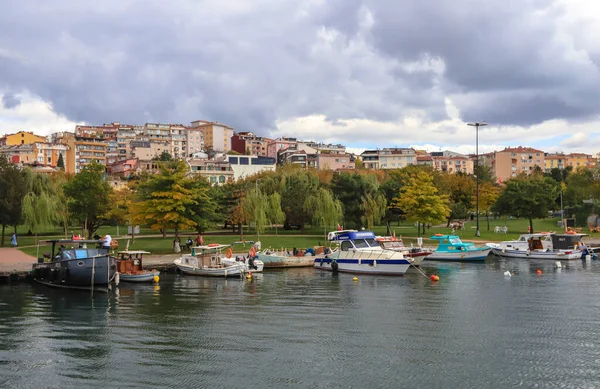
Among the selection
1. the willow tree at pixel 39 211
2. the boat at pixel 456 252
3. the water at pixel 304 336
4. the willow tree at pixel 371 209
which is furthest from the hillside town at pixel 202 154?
the water at pixel 304 336

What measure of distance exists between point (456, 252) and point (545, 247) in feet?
30.4

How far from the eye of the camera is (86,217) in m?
52.9

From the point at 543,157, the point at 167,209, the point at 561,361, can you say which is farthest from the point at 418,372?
the point at 543,157

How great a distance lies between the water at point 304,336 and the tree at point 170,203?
1382cm

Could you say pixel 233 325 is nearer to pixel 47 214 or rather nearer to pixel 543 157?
pixel 47 214

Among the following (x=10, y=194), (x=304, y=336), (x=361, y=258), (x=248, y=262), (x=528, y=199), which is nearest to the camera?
(x=304, y=336)

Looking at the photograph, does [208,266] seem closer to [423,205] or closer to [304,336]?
[304,336]

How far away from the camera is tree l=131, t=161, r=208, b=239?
46062mm

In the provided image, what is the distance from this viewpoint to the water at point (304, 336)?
15852mm

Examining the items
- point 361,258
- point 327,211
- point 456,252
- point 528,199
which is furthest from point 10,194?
point 528,199

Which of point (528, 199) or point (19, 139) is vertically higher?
point (19, 139)

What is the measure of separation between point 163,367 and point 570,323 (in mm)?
15735

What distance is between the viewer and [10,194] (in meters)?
50.1

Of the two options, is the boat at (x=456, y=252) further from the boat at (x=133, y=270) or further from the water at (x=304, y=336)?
the boat at (x=133, y=270)
